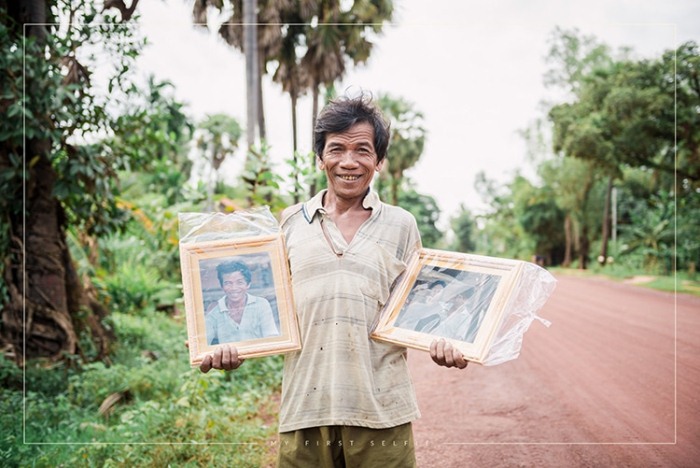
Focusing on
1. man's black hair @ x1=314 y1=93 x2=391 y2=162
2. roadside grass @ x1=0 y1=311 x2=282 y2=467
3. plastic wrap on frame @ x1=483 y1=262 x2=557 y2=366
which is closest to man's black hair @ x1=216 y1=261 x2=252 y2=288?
man's black hair @ x1=314 y1=93 x2=391 y2=162

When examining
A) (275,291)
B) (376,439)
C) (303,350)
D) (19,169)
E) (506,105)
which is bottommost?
(376,439)

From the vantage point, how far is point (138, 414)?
Answer: 3621 mm

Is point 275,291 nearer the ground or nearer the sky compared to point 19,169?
nearer the ground

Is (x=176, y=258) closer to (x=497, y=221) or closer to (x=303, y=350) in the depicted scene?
(x=497, y=221)

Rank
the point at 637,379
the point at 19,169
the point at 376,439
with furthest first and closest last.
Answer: the point at 19,169 < the point at 637,379 < the point at 376,439

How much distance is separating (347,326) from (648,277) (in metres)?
2.59

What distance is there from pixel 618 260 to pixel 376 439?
2.73 metres

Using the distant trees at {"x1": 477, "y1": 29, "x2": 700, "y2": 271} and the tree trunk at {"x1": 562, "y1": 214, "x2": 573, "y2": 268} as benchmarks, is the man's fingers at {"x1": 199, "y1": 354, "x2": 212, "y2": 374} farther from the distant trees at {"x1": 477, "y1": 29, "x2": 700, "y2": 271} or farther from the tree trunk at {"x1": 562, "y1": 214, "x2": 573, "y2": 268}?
the tree trunk at {"x1": 562, "y1": 214, "x2": 573, "y2": 268}

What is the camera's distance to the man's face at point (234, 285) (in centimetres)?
204

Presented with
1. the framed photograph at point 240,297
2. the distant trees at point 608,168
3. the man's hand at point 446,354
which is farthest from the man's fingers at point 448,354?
the distant trees at point 608,168

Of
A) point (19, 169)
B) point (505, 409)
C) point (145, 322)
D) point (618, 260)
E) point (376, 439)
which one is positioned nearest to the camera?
point (376, 439)

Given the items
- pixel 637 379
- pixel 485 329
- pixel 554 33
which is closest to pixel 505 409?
pixel 637 379

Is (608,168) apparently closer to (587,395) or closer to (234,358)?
(587,395)

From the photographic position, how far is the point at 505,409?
358 centimetres
